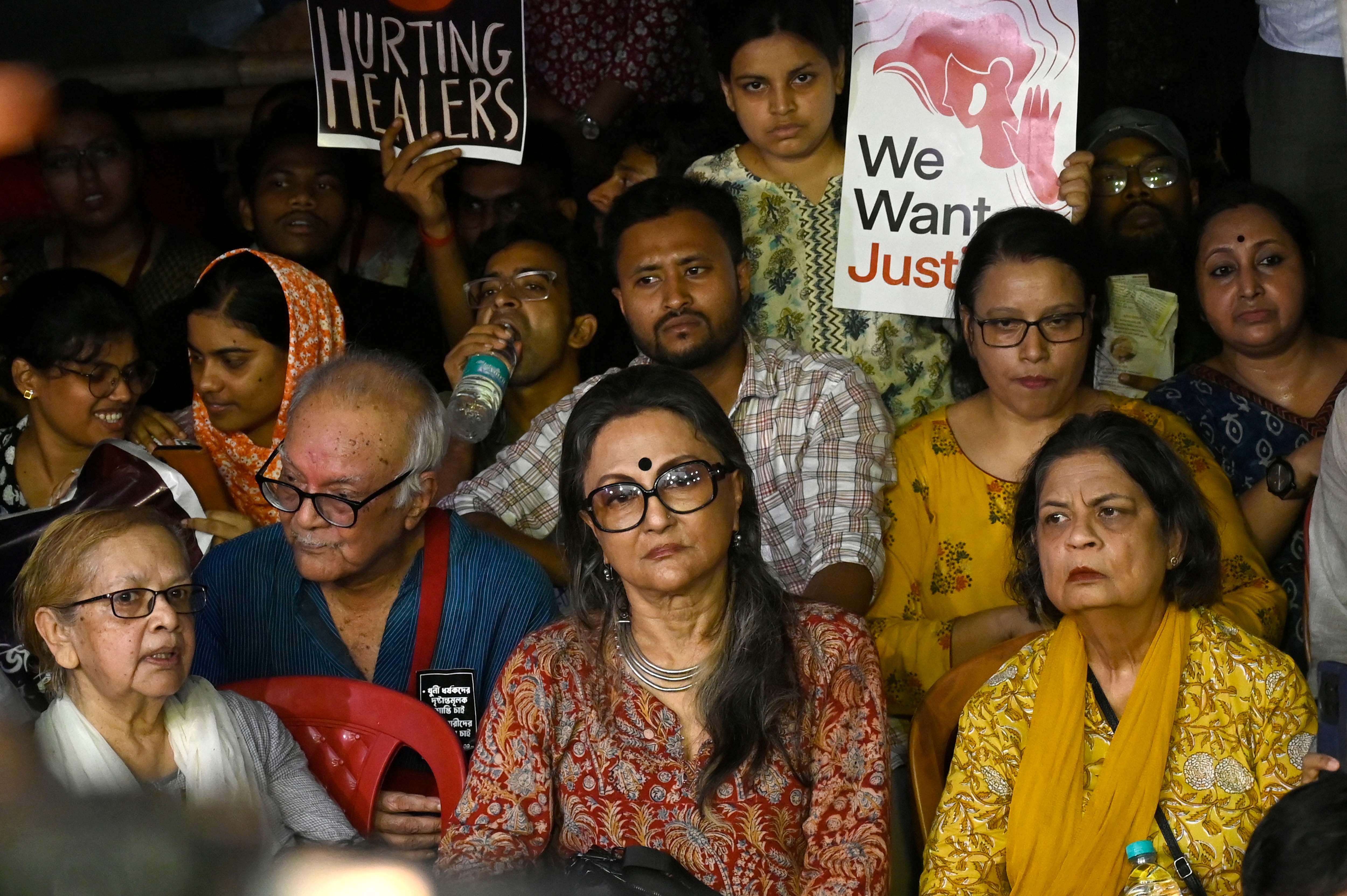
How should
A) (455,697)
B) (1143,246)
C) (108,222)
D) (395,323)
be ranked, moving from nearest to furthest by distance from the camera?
(455,697) < (1143,246) < (395,323) < (108,222)

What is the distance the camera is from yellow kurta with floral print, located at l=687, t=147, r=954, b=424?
4086 mm

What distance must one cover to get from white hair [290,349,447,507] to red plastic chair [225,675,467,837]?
17.7 inches

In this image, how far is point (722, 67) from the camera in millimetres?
4133

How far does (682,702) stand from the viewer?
269 centimetres

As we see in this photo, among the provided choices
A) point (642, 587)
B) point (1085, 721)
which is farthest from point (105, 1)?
point (1085, 721)

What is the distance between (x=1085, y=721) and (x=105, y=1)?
268 centimetres

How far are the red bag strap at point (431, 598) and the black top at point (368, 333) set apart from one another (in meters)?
1.15

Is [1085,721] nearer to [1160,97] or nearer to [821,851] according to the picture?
[821,851]

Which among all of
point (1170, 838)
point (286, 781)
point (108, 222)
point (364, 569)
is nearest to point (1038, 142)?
point (1170, 838)

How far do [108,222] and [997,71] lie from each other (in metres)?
2.84

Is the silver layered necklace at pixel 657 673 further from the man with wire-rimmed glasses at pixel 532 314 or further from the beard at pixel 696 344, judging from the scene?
the man with wire-rimmed glasses at pixel 532 314

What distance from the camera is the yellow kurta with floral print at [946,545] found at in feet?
11.0

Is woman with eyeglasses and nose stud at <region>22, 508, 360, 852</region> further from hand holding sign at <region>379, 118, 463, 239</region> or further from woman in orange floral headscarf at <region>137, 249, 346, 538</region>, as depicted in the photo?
hand holding sign at <region>379, 118, 463, 239</region>

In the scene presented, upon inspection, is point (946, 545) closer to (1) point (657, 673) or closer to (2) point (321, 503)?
(1) point (657, 673)
